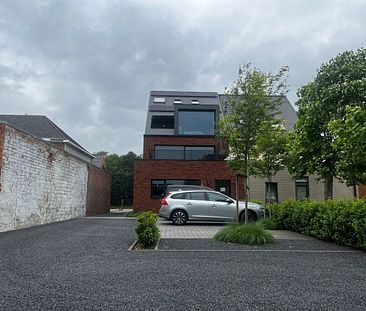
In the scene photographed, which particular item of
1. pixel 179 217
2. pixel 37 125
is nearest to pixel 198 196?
pixel 179 217

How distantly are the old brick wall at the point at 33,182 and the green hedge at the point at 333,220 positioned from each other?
8.91 meters

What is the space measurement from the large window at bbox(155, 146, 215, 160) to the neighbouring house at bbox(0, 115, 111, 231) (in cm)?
589

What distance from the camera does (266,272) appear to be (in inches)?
210

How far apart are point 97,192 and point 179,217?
1134cm

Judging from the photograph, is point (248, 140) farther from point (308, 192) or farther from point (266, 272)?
point (308, 192)

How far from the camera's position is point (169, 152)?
82.3 feet

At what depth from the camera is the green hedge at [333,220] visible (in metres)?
7.67

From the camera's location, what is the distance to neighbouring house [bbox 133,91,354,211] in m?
22.2

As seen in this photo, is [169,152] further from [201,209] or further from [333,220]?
[333,220]

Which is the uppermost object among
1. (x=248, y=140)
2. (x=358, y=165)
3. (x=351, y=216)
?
(x=248, y=140)

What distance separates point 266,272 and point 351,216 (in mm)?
3706

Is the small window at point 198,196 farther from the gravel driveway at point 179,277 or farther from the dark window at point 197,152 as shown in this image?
the dark window at point 197,152

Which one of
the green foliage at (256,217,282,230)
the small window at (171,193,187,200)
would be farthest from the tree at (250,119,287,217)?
the small window at (171,193,187,200)

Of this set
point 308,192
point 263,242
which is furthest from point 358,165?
point 308,192
